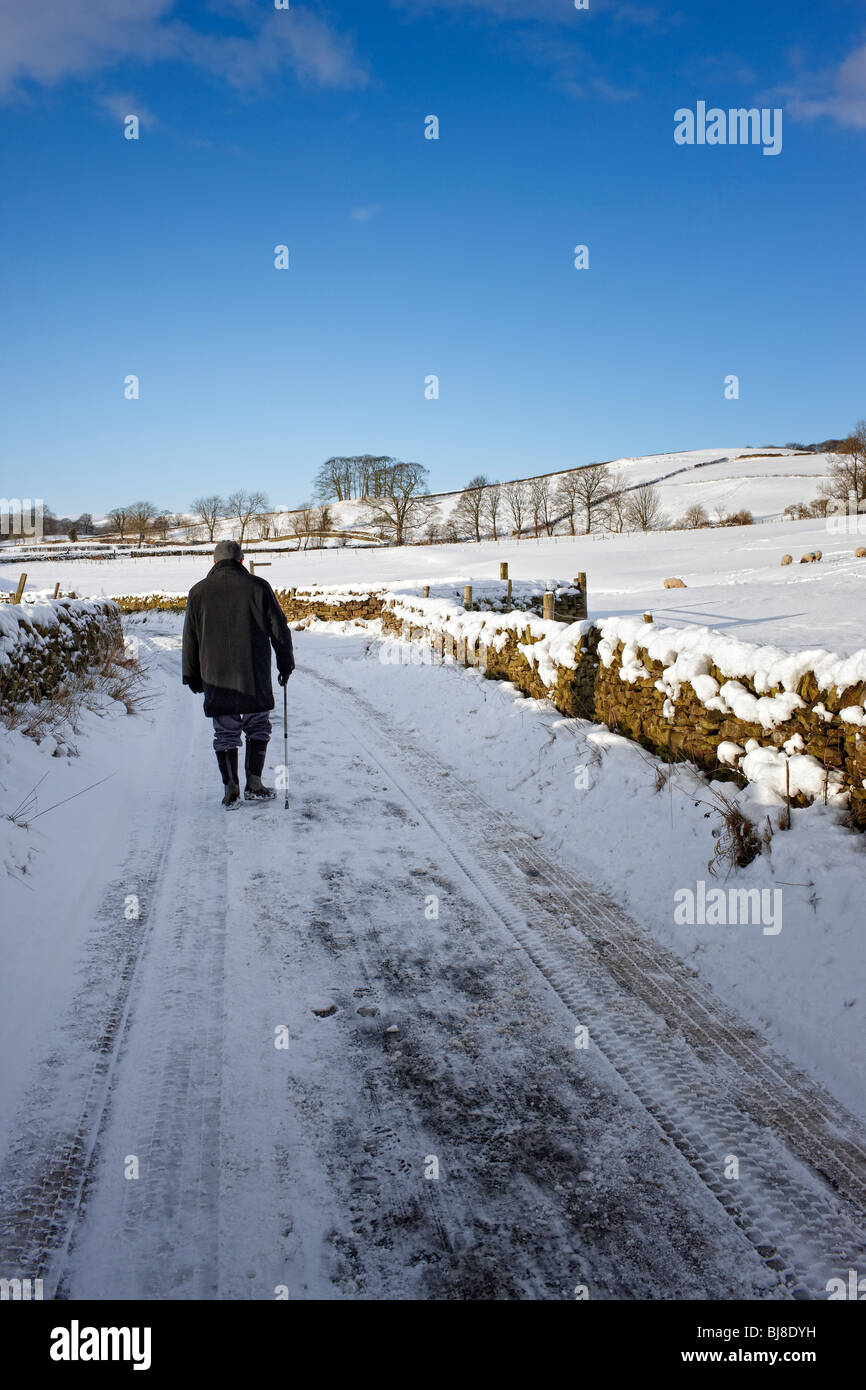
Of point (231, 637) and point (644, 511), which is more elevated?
point (644, 511)

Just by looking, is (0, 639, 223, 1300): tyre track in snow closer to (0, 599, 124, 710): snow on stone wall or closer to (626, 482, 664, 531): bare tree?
(0, 599, 124, 710): snow on stone wall

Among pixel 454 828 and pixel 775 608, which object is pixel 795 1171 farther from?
pixel 775 608

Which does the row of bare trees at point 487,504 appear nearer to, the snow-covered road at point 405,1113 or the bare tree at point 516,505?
the bare tree at point 516,505

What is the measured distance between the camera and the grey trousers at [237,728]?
573cm

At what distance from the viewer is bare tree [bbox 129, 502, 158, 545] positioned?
267ft

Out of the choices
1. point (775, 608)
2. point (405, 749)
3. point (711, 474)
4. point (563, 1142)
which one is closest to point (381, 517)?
point (711, 474)

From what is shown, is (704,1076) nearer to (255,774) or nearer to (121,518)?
(255,774)

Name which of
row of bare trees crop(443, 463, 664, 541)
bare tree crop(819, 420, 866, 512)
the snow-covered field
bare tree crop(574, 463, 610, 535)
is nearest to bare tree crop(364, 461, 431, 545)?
row of bare trees crop(443, 463, 664, 541)

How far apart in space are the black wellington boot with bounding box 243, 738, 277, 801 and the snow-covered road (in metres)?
1.44

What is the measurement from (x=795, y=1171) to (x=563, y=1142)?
2.46ft

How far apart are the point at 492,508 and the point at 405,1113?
82.4 meters

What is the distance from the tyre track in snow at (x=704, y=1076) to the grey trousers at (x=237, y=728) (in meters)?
2.10

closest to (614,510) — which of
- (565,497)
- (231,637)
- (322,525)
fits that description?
(565,497)

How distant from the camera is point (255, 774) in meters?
5.84
